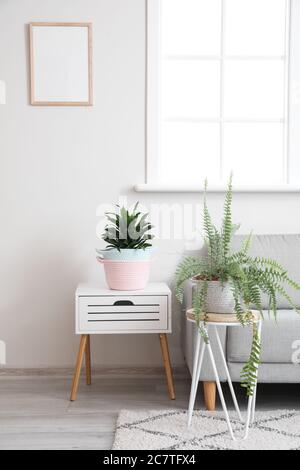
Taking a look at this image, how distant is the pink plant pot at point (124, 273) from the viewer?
2.88m

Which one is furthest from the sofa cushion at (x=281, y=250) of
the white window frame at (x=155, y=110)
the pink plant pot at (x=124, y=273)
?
the pink plant pot at (x=124, y=273)

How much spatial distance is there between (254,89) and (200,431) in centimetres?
194

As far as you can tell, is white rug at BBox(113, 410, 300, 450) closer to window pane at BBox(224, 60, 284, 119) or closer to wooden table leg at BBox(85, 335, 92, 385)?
wooden table leg at BBox(85, 335, 92, 385)

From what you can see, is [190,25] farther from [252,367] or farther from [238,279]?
[252,367]

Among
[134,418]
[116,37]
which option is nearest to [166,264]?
[134,418]

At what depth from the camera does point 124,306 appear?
9.31 ft

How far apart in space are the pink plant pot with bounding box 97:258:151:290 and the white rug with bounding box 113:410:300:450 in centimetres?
61

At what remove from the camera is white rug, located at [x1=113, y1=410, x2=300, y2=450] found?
2221mm

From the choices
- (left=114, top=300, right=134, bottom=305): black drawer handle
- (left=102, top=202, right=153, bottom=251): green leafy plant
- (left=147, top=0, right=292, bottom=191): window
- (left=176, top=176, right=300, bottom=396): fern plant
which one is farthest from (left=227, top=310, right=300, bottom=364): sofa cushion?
(left=147, top=0, right=292, bottom=191): window

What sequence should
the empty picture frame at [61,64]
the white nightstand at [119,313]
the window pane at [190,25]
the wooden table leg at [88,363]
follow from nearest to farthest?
the white nightstand at [119,313] → the wooden table leg at [88,363] → the empty picture frame at [61,64] → the window pane at [190,25]

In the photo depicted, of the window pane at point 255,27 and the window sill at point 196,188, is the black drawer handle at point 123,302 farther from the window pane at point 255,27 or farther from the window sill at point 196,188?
the window pane at point 255,27

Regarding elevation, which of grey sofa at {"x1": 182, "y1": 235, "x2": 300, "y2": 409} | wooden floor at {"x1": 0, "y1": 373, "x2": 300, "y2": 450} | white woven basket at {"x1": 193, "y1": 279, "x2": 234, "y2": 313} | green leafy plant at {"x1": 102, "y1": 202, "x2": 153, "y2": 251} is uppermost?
green leafy plant at {"x1": 102, "y1": 202, "x2": 153, "y2": 251}

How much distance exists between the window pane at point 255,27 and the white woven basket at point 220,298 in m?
1.60
